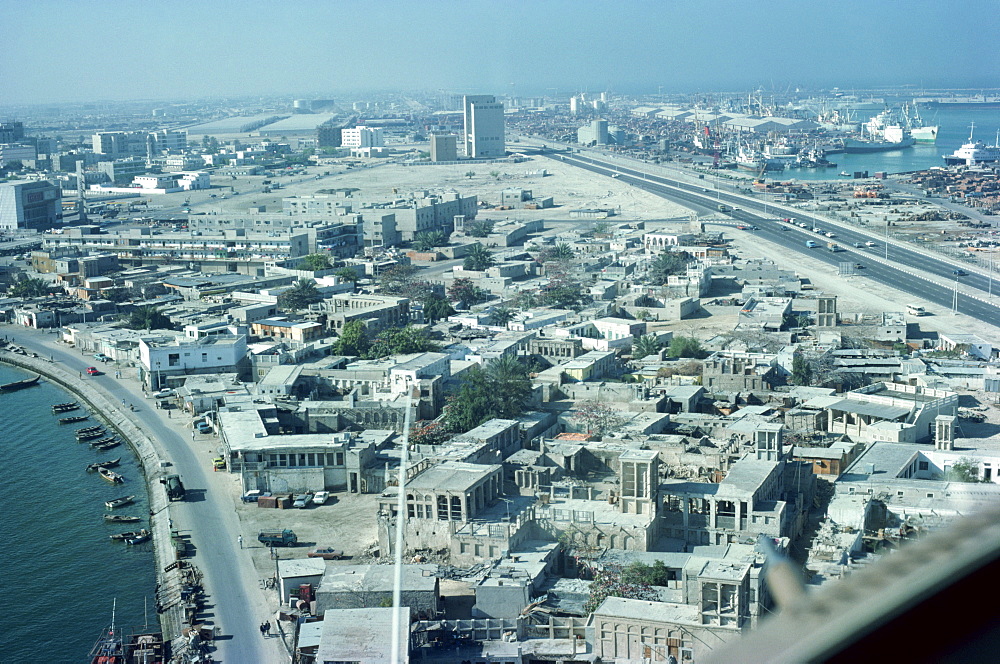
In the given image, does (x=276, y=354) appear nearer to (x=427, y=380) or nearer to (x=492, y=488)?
(x=427, y=380)

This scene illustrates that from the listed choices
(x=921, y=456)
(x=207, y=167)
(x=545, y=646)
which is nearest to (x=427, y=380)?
(x=921, y=456)

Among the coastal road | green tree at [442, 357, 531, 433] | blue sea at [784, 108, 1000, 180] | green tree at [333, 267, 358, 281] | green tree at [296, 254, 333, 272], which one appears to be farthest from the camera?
blue sea at [784, 108, 1000, 180]

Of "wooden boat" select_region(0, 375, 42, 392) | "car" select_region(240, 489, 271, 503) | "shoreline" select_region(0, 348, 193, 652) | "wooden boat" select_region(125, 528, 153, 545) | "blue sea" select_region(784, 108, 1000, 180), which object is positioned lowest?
"wooden boat" select_region(0, 375, 42, 392)

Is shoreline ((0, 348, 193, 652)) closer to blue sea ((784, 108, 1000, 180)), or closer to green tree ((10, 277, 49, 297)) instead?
green tree ((10, 277, 49, 297))

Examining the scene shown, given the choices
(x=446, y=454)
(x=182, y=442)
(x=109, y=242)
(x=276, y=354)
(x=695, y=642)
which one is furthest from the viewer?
(x=109, y=242)

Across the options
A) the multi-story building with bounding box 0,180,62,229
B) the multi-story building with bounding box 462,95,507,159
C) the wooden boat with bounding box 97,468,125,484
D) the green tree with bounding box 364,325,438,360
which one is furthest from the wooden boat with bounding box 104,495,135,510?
the multi-story building with bounding box 462,95,507,159

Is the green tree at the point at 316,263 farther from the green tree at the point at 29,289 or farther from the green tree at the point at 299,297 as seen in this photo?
the green tree at the point at 29,289
